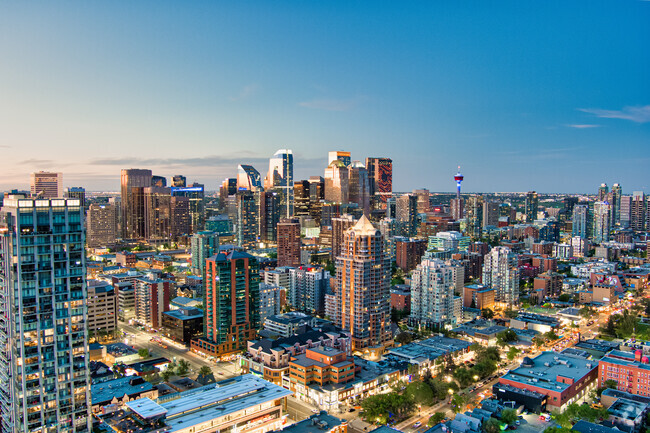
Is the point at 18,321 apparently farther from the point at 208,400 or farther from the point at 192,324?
the point at 192,324

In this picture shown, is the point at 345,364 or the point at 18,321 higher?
the point at 18,321

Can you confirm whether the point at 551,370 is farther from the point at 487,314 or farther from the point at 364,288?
the point at 487,314

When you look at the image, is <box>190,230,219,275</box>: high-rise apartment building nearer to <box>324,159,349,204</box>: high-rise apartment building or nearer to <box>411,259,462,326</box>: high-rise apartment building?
<box>411,259,462,326</box>: high-rise apartment building

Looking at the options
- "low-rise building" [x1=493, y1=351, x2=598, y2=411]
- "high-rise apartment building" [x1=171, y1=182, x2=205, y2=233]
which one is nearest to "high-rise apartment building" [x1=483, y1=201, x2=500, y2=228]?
"high-rise apartment building" [x1=171, y1=182, x2=205, y2=233]

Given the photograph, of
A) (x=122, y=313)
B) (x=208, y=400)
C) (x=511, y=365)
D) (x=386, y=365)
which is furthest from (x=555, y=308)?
(x=122, y=313)

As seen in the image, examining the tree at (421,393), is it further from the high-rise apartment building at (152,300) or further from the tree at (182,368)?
the high-rise apartment building at (152,300)

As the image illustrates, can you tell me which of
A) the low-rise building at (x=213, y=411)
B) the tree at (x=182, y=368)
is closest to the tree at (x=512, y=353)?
the low-rise building at (x=213, y=411)
